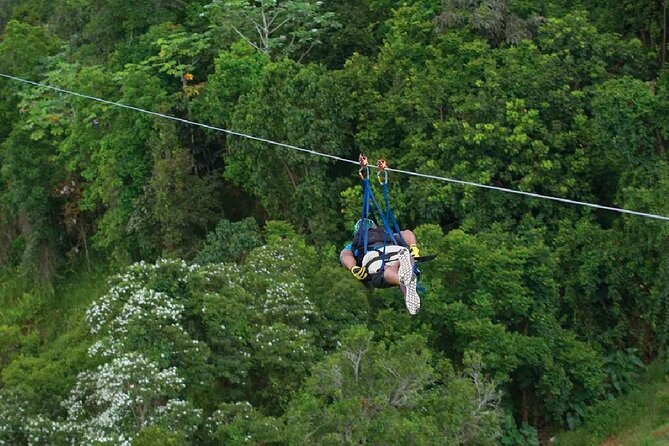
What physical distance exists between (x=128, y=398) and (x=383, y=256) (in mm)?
4006

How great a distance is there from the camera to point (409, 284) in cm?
689

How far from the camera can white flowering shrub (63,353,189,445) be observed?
9.66m

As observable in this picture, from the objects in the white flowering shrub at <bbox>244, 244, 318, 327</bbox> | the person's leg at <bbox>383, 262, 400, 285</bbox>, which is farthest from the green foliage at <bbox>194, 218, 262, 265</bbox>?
the person's leg at <bbox>383, 262, 400, 285</bbox>

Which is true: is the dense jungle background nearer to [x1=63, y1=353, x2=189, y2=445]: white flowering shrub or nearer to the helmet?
[x1=63, y1=353, x2=189, y2=445]: white flowering shrub

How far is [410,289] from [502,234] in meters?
5.55

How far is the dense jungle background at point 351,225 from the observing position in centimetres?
994

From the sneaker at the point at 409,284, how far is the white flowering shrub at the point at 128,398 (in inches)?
154

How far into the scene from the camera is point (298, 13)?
16.1 meters

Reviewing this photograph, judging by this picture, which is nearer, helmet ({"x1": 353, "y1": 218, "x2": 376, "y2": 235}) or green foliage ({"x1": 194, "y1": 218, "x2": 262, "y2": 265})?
helmet ({"x1": 353, "y1": 218, "x2": 376, "y2": 235})

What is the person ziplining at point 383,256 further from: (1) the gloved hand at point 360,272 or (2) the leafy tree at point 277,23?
(2) the leafy tree at point 277,23

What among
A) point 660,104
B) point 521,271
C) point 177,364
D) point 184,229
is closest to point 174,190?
point 184,229

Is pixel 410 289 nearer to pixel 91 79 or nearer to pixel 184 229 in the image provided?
pixel 184 229

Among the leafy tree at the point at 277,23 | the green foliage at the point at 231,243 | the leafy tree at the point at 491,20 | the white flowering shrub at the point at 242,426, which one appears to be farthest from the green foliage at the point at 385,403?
the leafy tree at the point at 277,23

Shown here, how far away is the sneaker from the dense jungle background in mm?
2388
